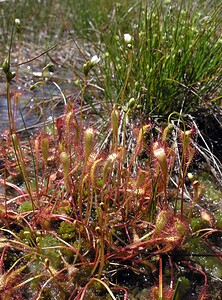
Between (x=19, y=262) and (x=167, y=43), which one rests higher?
(x=167, y=43)

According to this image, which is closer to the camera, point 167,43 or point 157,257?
point 157,257

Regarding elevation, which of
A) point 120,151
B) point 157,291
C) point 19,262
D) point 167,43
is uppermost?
point 167,43

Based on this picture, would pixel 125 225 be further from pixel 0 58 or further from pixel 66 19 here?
pixel 66 19

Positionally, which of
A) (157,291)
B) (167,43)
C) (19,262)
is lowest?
(19,262)

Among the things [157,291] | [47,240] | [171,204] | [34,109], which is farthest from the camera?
[34,109]

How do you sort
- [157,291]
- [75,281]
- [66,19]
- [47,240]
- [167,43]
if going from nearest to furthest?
[157,291] < [75,281] < [47,240] < [167,43] < [66,19]

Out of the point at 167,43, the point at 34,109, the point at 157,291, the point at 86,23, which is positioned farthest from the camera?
the point at 86,23

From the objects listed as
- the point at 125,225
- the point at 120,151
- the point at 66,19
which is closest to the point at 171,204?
the point at 125,225

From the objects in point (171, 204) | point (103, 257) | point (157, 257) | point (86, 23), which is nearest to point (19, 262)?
point (103, 257)

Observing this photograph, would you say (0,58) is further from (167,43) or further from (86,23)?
(167,43)
